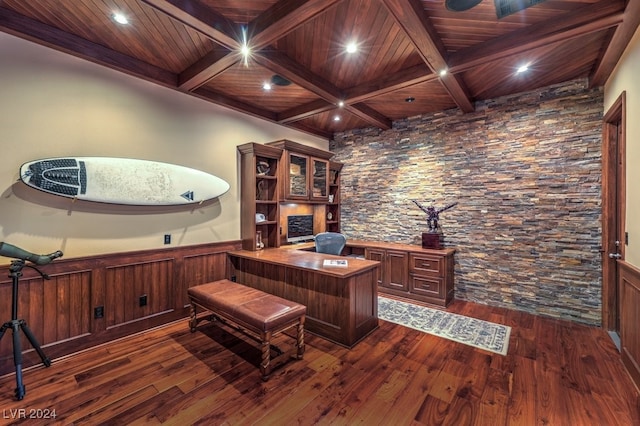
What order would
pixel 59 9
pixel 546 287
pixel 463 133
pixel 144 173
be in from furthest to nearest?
pixel 463 133, pixel 546 287, pixel 144 173, pixel 59 9

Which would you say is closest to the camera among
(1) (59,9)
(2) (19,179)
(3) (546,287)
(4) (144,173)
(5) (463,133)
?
(1) (59,9)

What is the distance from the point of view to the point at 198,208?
3.54 metres

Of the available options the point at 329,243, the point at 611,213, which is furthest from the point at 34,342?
the point at 611,213

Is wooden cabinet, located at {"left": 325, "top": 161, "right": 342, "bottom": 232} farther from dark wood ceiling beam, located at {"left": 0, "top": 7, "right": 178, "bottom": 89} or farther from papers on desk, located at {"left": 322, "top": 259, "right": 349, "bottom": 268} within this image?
dark wood ceiling beam, located at {"left": 0, "top": 7, "right": 178, "bottom": 89}

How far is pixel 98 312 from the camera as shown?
2734 millimetres

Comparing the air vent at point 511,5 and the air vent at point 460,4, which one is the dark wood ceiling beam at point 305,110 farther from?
the air vent at point 511,5

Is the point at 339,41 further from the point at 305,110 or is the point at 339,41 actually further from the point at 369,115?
the point at 369,115

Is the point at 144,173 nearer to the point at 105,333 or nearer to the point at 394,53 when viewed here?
the point at 105,333

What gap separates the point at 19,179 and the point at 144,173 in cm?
93

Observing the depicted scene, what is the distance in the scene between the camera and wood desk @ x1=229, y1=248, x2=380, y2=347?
108 inches

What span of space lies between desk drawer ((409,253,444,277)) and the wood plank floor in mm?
1133

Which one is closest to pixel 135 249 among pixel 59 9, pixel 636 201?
pixel 59 9

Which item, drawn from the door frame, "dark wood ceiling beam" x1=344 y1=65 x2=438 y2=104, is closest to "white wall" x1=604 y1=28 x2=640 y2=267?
the door frame

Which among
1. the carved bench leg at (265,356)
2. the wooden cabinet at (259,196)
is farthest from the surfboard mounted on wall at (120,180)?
the carved bench leg at (265,356)
